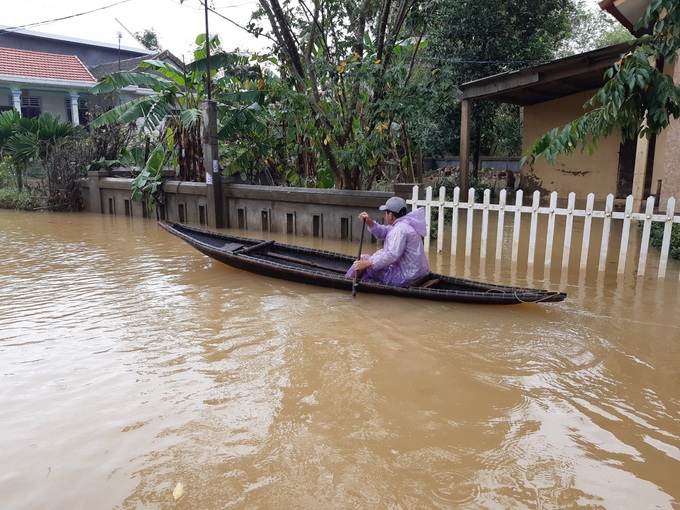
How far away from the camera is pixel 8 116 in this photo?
15.1m

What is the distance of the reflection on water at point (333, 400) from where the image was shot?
2969mm

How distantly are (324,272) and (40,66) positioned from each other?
61.6 feet

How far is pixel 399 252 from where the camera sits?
20.0ft

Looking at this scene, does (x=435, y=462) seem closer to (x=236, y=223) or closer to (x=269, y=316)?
(x=269, y=316)

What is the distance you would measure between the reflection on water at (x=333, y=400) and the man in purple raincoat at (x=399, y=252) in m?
0.36

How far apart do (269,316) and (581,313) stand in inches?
138

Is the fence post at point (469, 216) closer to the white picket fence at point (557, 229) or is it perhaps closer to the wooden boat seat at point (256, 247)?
the white picket fence at point (557, 229)

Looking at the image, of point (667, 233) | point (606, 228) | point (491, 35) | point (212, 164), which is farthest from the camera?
point (491, 35)

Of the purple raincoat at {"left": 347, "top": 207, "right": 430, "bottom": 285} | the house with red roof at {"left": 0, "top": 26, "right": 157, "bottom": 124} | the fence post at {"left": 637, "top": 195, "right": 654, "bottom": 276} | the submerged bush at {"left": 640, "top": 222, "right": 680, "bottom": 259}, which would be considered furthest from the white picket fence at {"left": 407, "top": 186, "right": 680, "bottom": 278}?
the house with red roof at {"left": 0, "top": 26, "right": 157, "bottom": 124}

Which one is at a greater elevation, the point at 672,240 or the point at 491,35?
the point at 491,35

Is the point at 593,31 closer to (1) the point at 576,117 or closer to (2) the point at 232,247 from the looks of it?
(1) the point at 576,117

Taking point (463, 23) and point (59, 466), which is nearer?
point (59, 466)

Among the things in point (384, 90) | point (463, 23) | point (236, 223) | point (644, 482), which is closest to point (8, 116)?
point (236, 223)

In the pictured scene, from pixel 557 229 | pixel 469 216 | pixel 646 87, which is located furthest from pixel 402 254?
pixel 557 229
